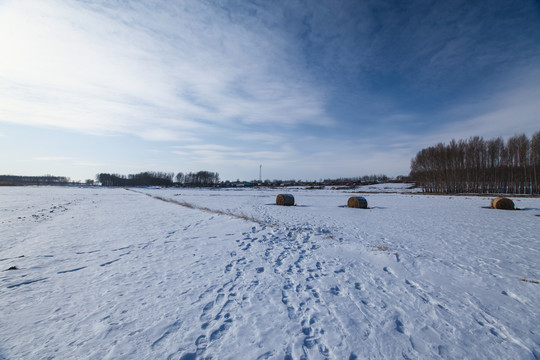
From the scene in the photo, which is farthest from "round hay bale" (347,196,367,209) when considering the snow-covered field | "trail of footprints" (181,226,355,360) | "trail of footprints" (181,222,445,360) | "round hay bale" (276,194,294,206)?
"trail of footprints" (181,222,445,360)

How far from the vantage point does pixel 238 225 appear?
38.4 ft

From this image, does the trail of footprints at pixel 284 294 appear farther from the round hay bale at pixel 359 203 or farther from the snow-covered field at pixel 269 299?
the round hay bale at pixel 359 203

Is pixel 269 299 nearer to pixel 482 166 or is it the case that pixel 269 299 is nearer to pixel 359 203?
pixel 359 203

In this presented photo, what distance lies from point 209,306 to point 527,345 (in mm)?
5203

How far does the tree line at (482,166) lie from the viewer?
1780 inches

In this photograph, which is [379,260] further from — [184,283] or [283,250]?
[184,283]

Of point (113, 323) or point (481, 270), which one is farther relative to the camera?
point (481, 270)

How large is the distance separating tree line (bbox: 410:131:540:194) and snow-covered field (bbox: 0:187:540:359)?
54.6m

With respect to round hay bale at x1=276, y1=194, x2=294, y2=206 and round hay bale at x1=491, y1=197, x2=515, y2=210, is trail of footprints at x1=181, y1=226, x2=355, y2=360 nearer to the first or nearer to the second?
round hay bale at x1=276, y1=194, x2=294, y2=206

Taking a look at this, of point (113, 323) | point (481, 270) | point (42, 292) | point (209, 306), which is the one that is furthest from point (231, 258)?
point (481, 270)

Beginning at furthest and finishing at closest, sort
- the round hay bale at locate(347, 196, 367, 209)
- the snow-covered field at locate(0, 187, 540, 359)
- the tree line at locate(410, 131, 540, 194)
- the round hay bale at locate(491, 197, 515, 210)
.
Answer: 1. the tree line at locate(410, 131, 540, 194)
2. the round hay bale at locate(347, 196, 367, 209)
3. the round hay bale at locate(491, 197, 515, 210)
4. the snow-covered field at locate(0, 187, 540, 359)

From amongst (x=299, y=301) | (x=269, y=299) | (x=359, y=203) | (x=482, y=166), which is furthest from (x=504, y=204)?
(x=482, y=166)

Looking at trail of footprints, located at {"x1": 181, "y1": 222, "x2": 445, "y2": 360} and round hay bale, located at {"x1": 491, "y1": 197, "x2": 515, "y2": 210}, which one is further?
round hay bale, located at {"x1": 491, "y1": 197, "x2": 515, "y2": 210}

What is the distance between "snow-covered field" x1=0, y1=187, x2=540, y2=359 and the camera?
135 inches
